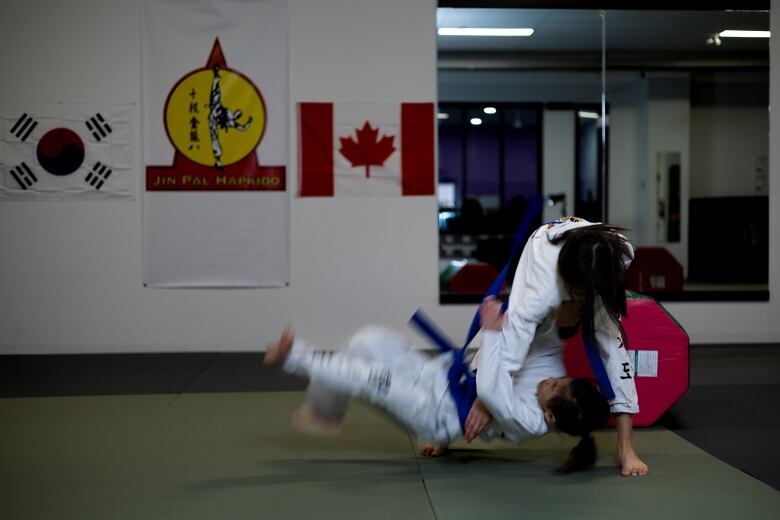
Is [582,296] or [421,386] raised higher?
[582,296]

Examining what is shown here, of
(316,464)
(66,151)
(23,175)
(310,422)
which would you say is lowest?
(316,464)

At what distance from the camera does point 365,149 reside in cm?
569

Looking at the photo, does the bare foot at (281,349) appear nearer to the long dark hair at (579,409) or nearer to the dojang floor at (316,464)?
the dojang floor at (316,464)

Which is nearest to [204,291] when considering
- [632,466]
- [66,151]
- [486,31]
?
[66,151]

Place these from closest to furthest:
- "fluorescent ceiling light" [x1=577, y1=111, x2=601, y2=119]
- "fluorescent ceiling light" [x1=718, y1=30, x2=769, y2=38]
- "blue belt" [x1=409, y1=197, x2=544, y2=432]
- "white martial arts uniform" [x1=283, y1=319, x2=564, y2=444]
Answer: "white martial arts uniform" [x1=283, y1=319, x2=564, y2=444]
"blue belt" [x1=409, y1=197, x2=544, y2=432]
"fluorescent ceiling light" [x1=718, y1=30, x2=769, y2=38]
"fluorescent ceiling light" [x1=577, y1=111, x2=601, y2=119]

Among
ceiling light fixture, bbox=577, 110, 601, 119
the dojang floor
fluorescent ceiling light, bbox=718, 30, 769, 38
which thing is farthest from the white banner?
ceiling light fixture, bbox=577, 110, 601, 119

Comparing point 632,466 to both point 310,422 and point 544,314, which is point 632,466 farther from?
point 310,422

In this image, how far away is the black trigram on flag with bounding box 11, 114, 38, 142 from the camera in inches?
220

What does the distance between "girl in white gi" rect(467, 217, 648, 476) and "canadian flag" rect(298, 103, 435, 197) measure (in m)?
2.97

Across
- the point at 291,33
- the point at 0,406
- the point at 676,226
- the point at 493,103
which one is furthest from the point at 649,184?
the point at 0,406

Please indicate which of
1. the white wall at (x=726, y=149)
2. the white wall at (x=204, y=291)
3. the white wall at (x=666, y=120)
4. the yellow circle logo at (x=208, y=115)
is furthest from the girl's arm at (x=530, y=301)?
the white wall at (x=726, y=149)

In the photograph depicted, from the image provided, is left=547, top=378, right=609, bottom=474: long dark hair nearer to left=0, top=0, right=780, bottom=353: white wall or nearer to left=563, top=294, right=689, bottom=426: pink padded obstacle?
left=563, top=294, right=689, bottom=426: pink padded obstacle

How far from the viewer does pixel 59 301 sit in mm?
5629

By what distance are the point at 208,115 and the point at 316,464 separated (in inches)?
136
